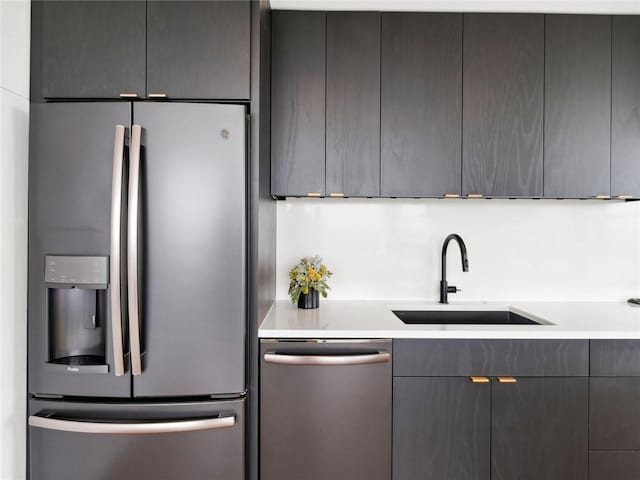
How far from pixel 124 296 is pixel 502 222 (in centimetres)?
196

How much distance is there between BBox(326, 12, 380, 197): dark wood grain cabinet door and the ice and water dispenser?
1194 mm

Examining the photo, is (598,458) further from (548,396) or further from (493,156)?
(493,156)

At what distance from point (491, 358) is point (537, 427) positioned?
12.6 inches

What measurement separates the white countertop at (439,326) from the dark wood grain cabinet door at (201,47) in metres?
0.95

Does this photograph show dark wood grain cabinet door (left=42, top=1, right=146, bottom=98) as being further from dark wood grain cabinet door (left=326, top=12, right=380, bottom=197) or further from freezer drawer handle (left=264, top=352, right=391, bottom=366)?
freezer drawer handle (left=264, top=352, right=391, bottom=366)

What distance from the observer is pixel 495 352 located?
5.60 ft

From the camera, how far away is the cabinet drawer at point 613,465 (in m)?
1.70

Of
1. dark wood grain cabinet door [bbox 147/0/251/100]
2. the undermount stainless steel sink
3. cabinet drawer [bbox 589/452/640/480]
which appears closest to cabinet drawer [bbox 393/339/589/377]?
cabinet drawer [bbox 589/452/640/480]

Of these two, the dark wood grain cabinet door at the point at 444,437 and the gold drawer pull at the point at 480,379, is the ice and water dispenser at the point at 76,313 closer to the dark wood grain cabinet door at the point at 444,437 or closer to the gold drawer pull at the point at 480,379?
the dark wood grain cabinet door at the point at 444,437

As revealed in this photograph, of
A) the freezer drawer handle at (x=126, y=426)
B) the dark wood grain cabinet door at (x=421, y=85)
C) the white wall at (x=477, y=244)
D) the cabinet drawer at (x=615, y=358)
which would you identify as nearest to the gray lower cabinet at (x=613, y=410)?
the cabinet drawer at (x=615, y=358)

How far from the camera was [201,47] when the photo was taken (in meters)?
1.64

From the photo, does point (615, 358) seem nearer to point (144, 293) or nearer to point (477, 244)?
point (477, 244)

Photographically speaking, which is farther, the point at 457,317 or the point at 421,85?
the point at 457,317

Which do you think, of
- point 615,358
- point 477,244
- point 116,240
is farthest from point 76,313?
point 615,358
